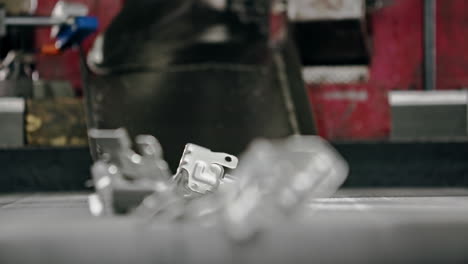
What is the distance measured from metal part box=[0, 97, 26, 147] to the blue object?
35 cm

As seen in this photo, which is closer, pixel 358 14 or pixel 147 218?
pixel 147 218

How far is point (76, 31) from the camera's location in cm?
147

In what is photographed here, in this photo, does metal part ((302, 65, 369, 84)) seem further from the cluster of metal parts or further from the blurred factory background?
the cluster of metal parts

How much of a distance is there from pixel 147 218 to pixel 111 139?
22cm

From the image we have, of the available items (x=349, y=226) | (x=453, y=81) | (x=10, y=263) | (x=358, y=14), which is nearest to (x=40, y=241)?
(x=10, y=263)

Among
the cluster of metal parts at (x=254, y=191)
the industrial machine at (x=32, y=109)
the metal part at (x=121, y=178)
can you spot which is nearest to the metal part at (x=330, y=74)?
the industrial machine at (x=32, y=109)

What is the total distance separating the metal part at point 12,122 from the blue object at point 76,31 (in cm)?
35

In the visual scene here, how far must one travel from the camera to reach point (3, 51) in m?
1.94

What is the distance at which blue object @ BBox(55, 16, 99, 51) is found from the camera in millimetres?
1436

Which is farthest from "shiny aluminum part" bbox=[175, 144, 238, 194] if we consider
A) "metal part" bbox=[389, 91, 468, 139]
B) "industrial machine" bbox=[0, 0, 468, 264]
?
"metal part" bbox=[389, 91, 468, 139]

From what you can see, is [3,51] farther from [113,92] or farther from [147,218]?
[147,218]

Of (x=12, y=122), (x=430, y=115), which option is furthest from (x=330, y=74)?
(x=12, y=122)

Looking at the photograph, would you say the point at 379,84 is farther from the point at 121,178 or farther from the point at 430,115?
the point at 121,178

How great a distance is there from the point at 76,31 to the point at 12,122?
0.55 meters
